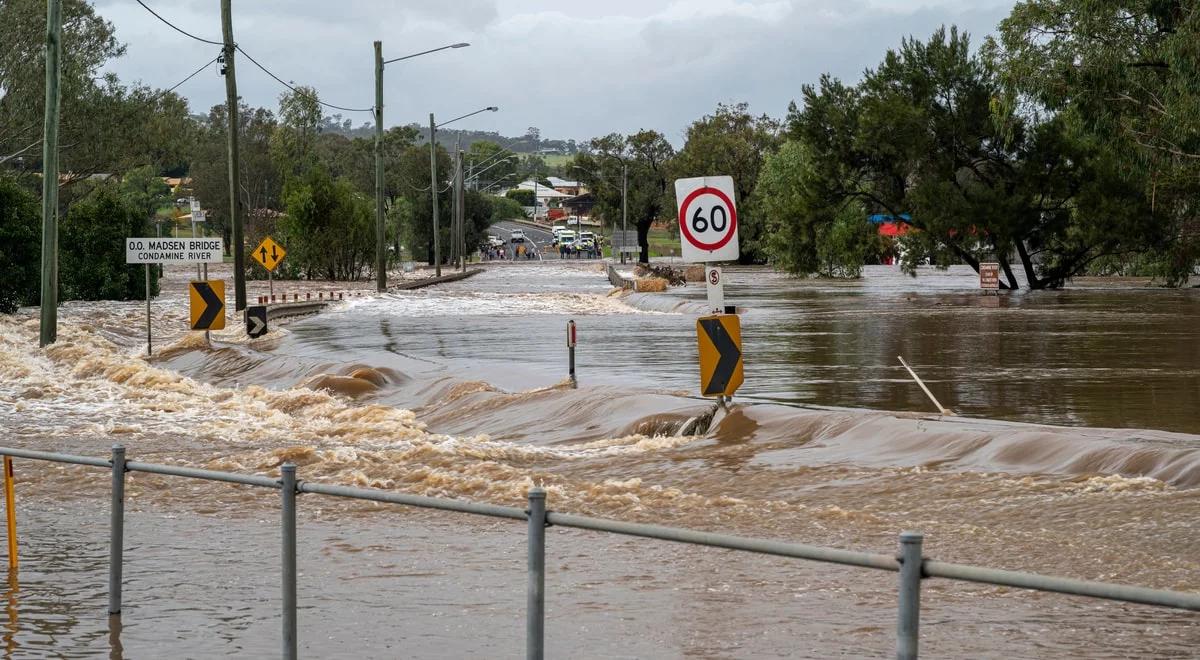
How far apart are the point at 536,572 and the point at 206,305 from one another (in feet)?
71.9

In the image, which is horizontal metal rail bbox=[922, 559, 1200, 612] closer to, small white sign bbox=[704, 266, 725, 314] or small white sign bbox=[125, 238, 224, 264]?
small white sign bbox=[704, 266, 725, 314]

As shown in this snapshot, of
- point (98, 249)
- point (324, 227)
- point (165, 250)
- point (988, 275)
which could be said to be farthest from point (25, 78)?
point (165, 250)

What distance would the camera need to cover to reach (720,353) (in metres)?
14.5

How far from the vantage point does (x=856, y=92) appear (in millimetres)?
59000

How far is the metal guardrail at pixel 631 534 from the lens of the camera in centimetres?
393

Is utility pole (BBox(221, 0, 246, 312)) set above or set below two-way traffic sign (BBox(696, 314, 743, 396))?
above

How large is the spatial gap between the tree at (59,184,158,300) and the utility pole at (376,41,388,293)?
7.71m

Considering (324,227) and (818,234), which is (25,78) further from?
(818,234)

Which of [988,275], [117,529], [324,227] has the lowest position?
[117,529]

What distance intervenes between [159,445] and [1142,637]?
37.1 ft

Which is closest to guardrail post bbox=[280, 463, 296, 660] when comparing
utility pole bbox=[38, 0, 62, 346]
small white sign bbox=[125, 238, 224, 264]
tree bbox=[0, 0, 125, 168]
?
small white sign bbox=[125, 238, 224, 264]

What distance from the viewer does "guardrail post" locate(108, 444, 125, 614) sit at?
285 inches

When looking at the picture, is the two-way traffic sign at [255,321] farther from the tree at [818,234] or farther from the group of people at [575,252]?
the group of people at [575,252]

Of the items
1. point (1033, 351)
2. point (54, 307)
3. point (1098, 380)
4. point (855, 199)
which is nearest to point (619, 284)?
point (855, 199)
